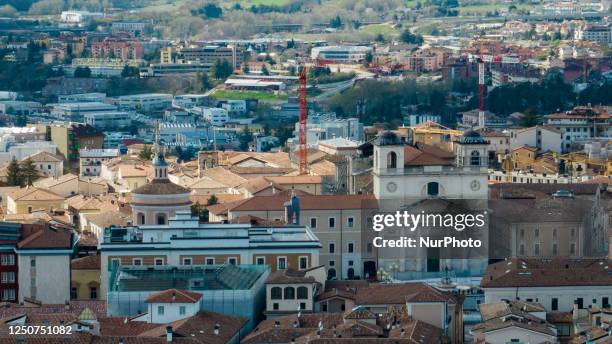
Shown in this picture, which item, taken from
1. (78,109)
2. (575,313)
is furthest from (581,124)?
(575,313)

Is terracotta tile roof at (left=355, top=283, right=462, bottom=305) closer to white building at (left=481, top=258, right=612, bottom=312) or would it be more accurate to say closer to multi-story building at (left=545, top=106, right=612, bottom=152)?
white building at (left=481, top=258, right=612, bottom=312)

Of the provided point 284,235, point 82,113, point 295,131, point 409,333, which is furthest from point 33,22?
point 409,333

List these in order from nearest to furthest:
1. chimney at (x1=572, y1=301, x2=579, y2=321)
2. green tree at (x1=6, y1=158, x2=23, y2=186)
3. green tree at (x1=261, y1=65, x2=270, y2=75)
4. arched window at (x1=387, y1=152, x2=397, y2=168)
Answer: chimney at (x1=572, y1=301, x2=579, y2=321)
arched window at (x1=387, y1=152, x2=397, y2=168)
green tree at (x1=6, y1=158, x2=23, y2=186)
green tree at (x1=261, y1=65, x2=270, y2=75)

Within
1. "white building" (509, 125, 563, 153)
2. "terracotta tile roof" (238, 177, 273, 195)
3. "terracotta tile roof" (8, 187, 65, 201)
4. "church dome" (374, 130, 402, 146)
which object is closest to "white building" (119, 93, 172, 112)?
"white building" (509, 125, 563, 153)

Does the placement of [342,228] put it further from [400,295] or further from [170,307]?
[170,307]

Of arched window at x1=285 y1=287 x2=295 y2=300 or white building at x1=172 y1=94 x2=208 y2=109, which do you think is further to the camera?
white building at x1=172 y1=94 x2=208 y2=109

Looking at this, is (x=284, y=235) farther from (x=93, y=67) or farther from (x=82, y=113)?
(x=93, y=67)

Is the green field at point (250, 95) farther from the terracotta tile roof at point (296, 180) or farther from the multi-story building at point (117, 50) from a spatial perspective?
the terracotta tile roof at point (296, 180)
